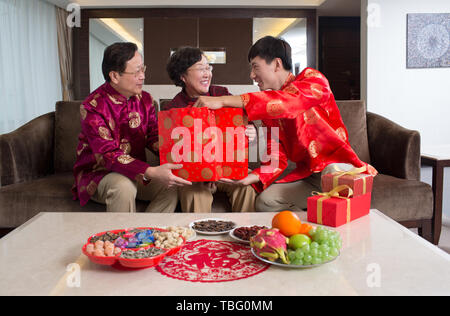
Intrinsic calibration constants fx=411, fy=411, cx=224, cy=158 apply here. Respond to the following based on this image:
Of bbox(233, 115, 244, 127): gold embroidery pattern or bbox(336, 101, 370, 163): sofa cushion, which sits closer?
bbox(233, 115, 244, 127): gold embroidery pattern

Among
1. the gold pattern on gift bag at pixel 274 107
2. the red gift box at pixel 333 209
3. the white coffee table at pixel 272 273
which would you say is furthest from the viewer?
the gold pattern on gift bag at pixel 274 107

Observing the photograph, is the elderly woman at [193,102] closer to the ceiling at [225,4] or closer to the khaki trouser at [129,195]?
the khaki trouser at [129,195]

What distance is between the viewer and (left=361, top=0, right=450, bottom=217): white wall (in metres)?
4.65

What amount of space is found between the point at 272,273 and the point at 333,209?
46cm

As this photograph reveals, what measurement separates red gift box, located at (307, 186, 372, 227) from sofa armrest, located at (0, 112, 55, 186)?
5.42 ft

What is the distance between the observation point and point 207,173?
1759 millimetres

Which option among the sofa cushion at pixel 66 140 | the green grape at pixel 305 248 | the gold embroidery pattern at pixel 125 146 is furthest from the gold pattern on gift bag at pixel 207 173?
the sofa cushion at pixel 66 140

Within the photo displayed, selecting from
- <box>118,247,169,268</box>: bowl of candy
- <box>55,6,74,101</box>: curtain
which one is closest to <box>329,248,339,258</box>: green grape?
<box>118,247,169,268</box>: bowl of candy

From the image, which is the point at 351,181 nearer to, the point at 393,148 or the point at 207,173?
the point at 207,173

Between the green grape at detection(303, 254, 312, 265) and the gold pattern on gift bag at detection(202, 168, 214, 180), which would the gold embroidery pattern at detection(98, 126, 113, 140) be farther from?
the green grape at detection(303, 254, 312, 265)

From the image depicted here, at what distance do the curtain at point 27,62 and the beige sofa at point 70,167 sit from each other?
248 centimetres

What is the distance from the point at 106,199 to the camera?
1991 mm

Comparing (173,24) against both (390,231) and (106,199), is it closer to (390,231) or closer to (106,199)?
(106,199)

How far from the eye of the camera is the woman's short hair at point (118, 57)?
2025mm
